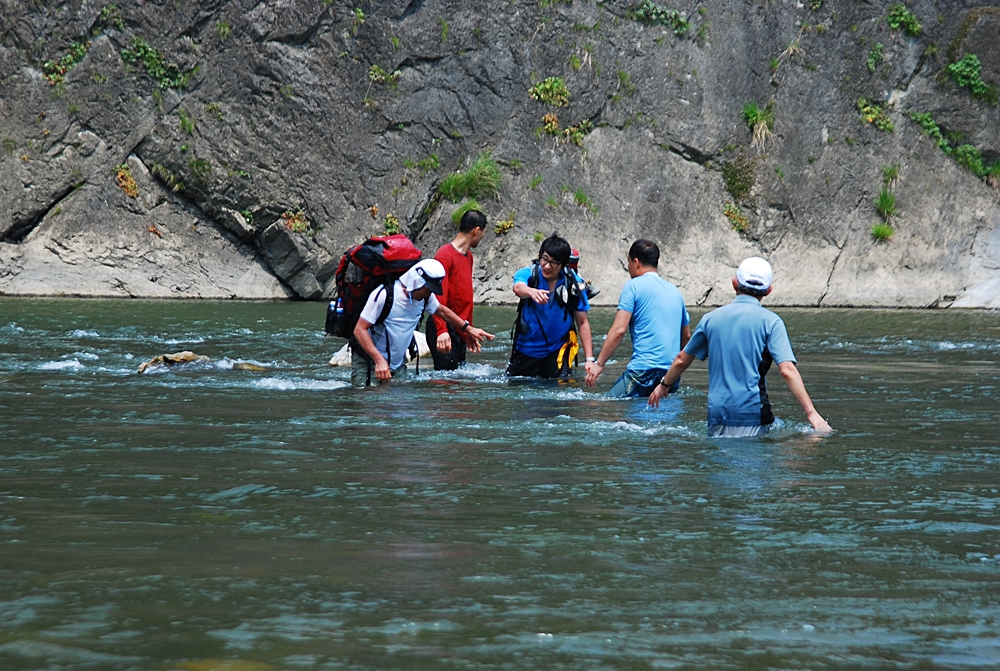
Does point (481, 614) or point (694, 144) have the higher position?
point (694, 144)

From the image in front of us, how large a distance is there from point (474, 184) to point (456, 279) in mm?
16127

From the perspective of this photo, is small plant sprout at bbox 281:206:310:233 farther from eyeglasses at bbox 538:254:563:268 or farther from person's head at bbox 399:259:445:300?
person's head at bbox 399:259:445:300

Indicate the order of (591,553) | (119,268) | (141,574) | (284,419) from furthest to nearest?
1. (119,268)
2. (284,419)
3. (591,553)
4. (141,574)

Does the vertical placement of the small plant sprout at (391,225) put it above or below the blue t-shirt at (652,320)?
above

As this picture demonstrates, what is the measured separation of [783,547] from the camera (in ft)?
14.9

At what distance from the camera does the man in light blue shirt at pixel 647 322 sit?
9219 mm

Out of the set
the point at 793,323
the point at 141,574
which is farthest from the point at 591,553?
the point at 793,323

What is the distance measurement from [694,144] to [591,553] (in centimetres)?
2546

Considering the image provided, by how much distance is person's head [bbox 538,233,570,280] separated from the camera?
1033 centimetres

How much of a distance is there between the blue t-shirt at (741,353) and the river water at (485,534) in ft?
0.80

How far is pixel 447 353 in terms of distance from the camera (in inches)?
439

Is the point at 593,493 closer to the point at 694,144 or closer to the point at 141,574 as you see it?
the point at 141,574

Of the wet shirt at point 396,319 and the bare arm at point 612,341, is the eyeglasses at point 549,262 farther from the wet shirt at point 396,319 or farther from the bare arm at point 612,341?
the bare arm at point 612,341

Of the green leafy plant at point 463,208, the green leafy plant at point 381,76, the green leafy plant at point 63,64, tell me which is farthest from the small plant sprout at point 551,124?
the green leafy plant at point 63,64
